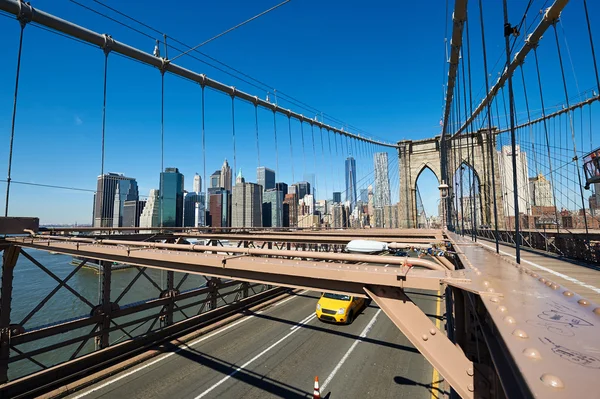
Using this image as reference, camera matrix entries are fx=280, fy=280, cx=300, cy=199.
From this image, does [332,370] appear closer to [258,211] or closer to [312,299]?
[312,299]

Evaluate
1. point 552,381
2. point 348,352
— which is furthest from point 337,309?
point 552,381

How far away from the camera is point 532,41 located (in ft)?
34.9

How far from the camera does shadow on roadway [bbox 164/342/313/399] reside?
739 cm

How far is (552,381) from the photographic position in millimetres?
772

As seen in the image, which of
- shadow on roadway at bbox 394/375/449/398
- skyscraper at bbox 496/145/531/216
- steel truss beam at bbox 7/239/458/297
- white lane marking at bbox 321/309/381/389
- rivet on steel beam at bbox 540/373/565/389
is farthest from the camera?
skyscraper at bbox 496/145/531/216

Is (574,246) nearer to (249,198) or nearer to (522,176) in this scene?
(249,198)

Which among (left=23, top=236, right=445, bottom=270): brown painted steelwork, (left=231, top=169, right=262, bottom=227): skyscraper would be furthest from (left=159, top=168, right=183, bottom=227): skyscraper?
(left=23, top=236, right=445, bottom=270): brown painted steelwork

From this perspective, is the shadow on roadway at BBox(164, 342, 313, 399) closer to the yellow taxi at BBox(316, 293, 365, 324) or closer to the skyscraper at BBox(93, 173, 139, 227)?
the yellow taxi at BBox(316, 293, 365, 324)

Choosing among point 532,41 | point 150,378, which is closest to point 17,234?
point 150,378

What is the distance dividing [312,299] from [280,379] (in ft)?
28.9

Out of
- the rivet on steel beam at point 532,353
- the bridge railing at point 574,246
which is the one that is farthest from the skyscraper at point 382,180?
the rivet on steel beam at point 532,353

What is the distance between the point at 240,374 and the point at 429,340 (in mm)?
7546

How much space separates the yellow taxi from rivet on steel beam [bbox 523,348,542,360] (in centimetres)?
1181

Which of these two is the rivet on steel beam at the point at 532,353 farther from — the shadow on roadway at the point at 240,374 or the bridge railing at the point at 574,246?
the bridge railing at the point at 574,246
